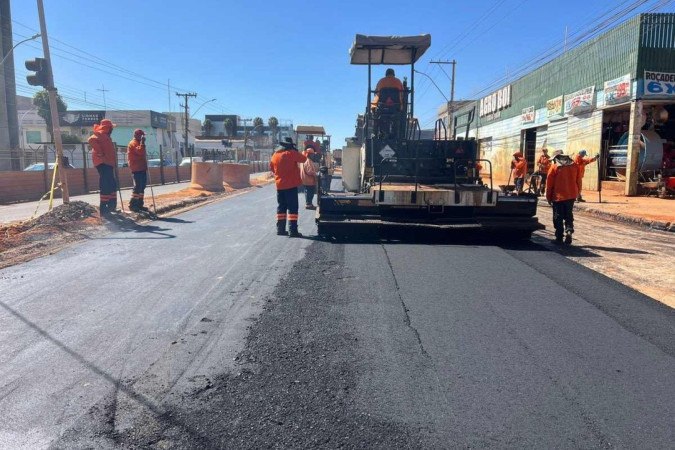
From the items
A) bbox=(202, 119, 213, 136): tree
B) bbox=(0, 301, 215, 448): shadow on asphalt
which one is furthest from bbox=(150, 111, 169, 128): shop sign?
bbox=(0, 301, 215, 448): shadow on asphalt

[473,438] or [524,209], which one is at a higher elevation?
[524,209]

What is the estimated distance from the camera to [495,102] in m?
34.2

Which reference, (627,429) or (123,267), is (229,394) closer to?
(627,429)

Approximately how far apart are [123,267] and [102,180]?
199 inches

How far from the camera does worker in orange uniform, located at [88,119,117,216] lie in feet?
35.1

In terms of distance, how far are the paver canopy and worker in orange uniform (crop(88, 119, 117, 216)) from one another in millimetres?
5428

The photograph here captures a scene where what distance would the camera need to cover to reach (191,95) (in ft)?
194

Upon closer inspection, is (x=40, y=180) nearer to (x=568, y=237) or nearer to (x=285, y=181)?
(x=285, y=181)

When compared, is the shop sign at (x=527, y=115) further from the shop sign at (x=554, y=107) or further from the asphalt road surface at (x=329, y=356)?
the asphalt road surface at (x=329, y=356)

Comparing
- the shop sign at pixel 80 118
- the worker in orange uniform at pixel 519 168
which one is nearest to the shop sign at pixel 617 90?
the worker in orange uniform at pixel 519 168

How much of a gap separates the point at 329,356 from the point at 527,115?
89.8ft

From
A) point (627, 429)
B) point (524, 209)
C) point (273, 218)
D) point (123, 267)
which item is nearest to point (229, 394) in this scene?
point (627, 429)

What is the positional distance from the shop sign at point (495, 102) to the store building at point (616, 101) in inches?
169

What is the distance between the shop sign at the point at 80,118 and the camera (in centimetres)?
5706
